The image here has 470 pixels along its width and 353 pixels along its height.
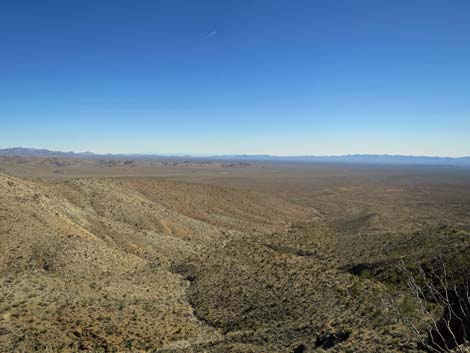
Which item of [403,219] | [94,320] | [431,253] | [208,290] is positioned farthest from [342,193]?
[94,320]

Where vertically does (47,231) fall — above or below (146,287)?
above

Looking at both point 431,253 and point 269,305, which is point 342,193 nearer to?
point 431,253

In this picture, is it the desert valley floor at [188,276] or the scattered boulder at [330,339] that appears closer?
the scattered boulder at [330,339]

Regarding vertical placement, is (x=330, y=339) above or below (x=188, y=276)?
above

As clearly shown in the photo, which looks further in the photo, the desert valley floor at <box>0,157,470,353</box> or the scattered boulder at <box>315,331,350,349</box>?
the desert valley floor at <box>0,157,470,353</box>

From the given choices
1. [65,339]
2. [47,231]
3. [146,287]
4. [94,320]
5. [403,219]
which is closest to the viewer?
[65,339]

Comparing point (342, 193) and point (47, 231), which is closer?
point (47, 231)

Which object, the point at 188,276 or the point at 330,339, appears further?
the point at 188,276

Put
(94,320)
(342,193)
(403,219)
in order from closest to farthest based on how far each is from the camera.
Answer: (94,320), (403,219), (342,193)
